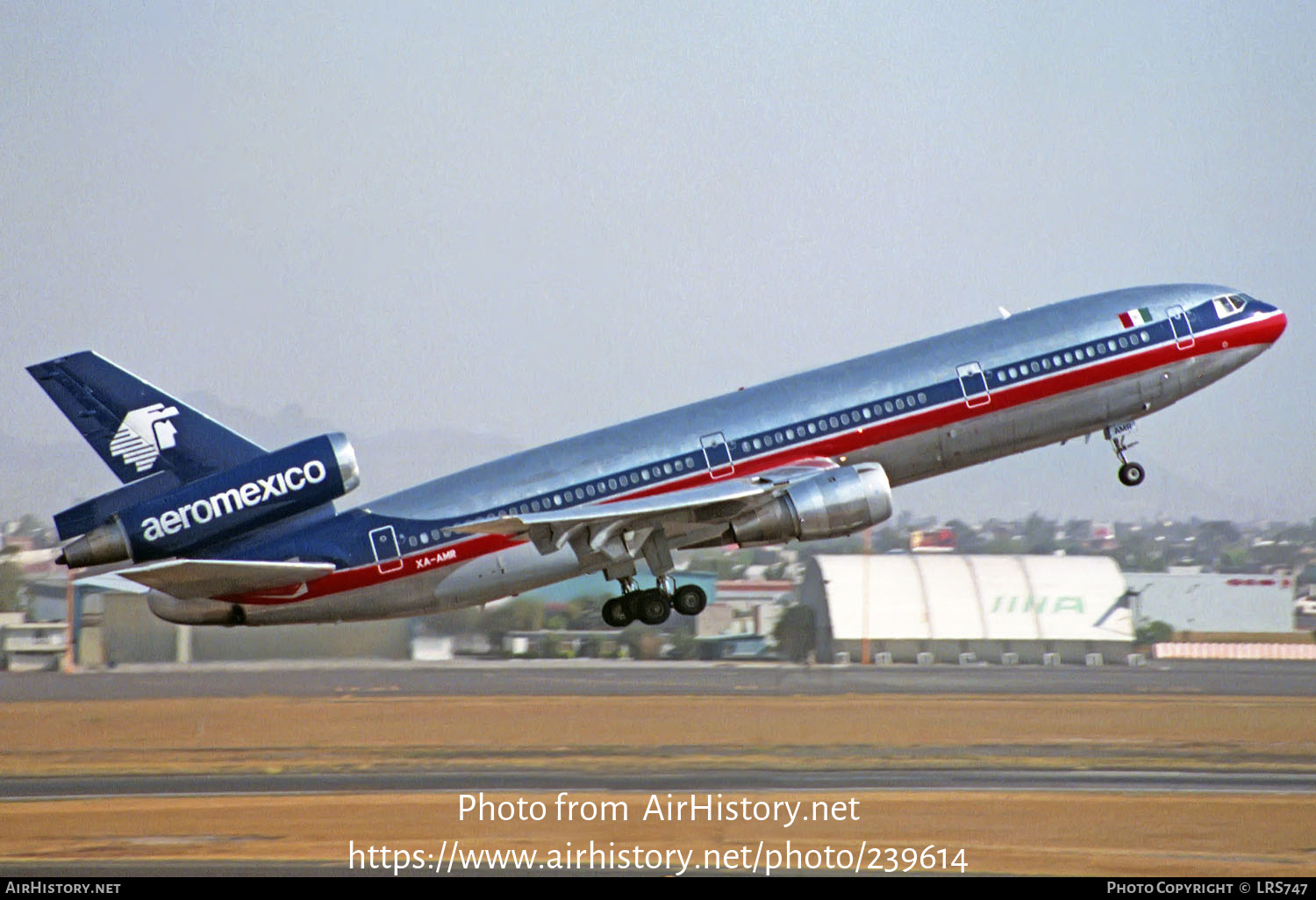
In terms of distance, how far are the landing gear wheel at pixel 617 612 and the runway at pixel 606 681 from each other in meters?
45.2

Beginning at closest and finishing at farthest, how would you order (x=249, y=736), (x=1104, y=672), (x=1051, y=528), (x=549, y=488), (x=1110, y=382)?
1. (x=549, y=488)
2. (x=1110, y=382)
3. (x=249, y=736)
4. (x=1104, y=672)
5. (x=1051, y=528)

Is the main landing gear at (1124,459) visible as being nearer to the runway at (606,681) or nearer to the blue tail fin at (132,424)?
the blue tail fin at (132,424)

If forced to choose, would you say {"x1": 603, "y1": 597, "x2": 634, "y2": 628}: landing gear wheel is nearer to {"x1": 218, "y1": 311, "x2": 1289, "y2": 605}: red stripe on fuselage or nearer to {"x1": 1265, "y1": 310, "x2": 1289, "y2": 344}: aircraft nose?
{"x1": 218, "y1": 311, "x2": 1289, "y2": 605}: red stripe on fuselage

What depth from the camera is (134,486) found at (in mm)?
42531

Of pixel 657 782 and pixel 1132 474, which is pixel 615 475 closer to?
pixel 1132 474

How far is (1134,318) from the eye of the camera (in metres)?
44.9

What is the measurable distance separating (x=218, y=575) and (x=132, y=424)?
6124 mm

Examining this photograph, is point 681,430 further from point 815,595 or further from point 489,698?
point 815,595

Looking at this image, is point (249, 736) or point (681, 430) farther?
point (249, 736)

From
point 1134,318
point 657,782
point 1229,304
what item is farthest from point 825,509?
point 657,782

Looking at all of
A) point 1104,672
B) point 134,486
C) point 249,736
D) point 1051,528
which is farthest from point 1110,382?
point 1051,528

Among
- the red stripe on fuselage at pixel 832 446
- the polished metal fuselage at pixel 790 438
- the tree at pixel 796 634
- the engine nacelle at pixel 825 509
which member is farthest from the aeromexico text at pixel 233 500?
the tree at pixel 796 634

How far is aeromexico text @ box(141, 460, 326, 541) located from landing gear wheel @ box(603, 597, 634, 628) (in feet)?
28.6
